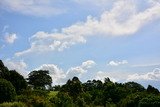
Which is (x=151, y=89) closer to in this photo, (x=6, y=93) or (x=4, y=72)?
(x=6, y=93)

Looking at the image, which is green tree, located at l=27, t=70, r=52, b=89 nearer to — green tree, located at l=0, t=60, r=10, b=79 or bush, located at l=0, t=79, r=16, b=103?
green tree, located at l=0, t=60, r=10, b=79

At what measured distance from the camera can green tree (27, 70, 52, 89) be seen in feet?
415

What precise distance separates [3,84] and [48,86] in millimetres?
53524

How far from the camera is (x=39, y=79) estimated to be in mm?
126688

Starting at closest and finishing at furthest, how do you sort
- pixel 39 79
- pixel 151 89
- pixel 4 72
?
1. pixel 151 89
2. pixel 4 72
3. pixel 39 79

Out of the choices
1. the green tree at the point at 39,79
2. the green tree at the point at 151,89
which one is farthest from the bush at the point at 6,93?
the green tree at the point at 39,79

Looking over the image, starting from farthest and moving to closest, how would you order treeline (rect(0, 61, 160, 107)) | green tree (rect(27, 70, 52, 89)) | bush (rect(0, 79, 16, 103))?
green tree (rect(27, 70, 52, 89)) → bush (rect(0, 79, 16, 103)) → treeline (rect(0, 61, 160, 107))

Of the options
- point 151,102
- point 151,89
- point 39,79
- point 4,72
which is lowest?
point 151,102

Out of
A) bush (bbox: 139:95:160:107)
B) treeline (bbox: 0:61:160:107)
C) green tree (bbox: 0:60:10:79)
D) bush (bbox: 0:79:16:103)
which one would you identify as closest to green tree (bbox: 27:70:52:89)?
treeline (bbox: 0:61:160:107)

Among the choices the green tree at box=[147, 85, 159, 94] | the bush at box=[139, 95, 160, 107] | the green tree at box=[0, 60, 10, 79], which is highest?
the green tree at box=[0, 60, 10, 79]

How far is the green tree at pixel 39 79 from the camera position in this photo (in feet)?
415

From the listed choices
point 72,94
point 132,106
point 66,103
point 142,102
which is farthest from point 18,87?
point 142,102

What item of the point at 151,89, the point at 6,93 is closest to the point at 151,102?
the point at 151,89

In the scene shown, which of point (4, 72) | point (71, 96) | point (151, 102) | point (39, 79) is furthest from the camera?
point (39, 79)
